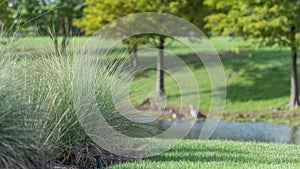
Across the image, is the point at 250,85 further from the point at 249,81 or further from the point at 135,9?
the point at 135,9

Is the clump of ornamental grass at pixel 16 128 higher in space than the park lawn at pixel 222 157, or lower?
higher

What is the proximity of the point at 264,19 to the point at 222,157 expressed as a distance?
10.2 metres

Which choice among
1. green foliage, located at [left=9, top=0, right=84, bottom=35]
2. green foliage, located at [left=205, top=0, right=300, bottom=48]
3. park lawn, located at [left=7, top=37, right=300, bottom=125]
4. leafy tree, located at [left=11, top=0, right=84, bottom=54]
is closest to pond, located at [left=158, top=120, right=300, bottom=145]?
Answer: park lawn, located at [left=7, top=37, right=300, bottom=125]

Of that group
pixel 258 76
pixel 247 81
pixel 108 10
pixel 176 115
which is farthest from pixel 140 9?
pixel 258 76

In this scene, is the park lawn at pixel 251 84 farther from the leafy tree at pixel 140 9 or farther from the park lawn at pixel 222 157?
the park lawn at pixel 222 157

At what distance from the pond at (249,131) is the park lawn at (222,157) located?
383 centimetres

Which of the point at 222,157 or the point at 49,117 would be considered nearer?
the point at 49,117

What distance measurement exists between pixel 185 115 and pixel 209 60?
10.7 ft

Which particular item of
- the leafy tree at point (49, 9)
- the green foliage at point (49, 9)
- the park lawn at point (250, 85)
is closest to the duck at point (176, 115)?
the park lawn at point (250, 85)

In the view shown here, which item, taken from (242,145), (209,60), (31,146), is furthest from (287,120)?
(31,146)

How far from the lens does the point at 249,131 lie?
1394 cm

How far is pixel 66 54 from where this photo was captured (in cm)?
710

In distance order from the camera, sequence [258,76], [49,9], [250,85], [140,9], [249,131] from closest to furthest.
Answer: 1. [249,131]
2. [49,9]
3. [140,9]
4. [250,85]
5. [258,76]

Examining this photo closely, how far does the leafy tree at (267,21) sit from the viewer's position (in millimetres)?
15711
